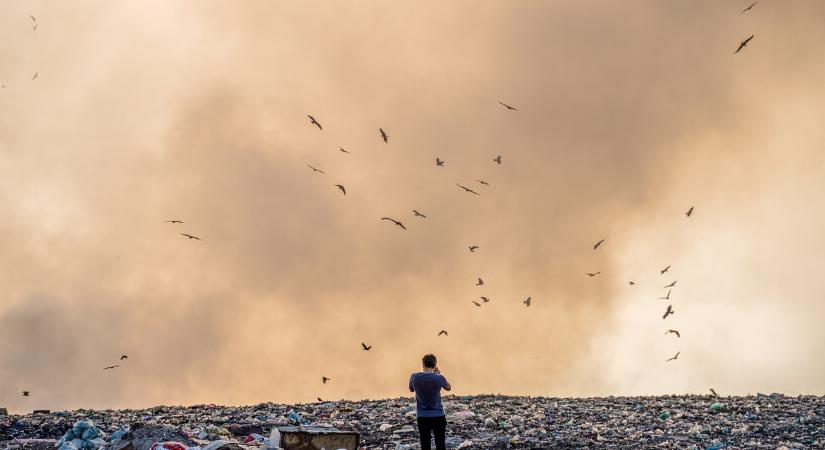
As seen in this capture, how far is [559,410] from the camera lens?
1311cm

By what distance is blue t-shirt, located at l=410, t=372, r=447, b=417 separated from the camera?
796 centimetres

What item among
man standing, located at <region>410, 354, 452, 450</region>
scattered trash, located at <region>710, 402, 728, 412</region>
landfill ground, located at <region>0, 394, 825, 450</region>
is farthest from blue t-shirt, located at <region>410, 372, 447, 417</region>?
scattered trash, located at <region>710, 402, 728, 412</region>

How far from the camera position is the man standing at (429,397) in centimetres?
797

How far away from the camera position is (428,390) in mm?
7992

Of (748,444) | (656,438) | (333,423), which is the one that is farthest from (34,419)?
(748,444)

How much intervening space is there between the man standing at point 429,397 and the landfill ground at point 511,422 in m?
1.72

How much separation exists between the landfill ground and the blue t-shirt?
6.27 feet

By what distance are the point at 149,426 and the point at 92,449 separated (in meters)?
1.02

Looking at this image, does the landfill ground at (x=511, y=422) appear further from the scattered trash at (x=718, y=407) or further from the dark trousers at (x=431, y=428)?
the dark trousers at (x=431, y=428)

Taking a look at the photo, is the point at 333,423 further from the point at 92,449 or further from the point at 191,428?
the point at 92,449

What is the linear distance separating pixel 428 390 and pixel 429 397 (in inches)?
3.9

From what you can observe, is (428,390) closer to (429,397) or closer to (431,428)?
(429,397)

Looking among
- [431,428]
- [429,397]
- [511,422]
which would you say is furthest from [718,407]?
[429,397]

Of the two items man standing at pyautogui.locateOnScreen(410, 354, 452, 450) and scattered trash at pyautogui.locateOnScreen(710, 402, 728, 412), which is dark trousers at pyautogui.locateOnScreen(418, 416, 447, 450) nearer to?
man standing at pyautogui.locateOnScreen(410, 354, 452, 450)
